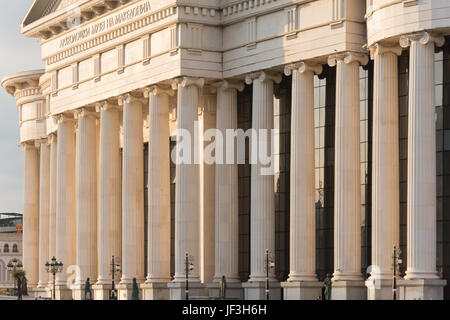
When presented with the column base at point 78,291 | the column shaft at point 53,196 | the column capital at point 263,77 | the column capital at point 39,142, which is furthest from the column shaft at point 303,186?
the column capital at point 39,142

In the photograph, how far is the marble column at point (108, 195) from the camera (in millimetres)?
104375

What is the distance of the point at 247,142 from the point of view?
95.8 m

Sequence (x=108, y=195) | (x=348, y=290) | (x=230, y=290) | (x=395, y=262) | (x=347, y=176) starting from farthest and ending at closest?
1. (x=108, y=195)
2. (x=230, y=290)
3. (x=347, y=176)
4. (x=348, y=290)
5. (x=395, y=262)

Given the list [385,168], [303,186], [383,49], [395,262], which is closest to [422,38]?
[383,49]

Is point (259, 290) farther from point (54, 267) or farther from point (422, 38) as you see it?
point (422, 38)

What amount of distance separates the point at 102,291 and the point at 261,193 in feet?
56.7

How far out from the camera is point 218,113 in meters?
95.6

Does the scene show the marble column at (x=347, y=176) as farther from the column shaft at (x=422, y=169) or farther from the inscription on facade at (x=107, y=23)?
the inscription on facade at (x=107, y=23)

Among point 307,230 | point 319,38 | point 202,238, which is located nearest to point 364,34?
point 319,38

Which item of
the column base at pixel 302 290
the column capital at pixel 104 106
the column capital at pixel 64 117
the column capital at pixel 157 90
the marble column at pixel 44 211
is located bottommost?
the column base at pixel 302 290

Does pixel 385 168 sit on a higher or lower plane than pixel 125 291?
higher

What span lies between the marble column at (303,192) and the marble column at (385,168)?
687 cm

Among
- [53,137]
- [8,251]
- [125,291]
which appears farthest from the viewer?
[8,251]

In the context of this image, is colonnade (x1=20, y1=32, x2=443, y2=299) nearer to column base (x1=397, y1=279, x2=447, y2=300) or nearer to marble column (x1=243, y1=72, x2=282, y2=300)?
marble column (x1=243, y1=72, x2=282, y2=300)
